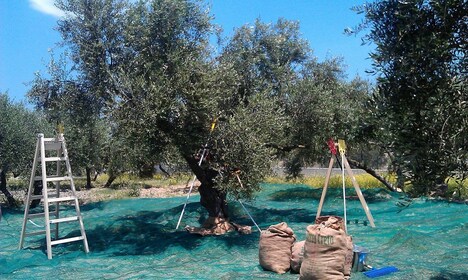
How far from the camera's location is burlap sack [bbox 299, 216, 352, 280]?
691 cm

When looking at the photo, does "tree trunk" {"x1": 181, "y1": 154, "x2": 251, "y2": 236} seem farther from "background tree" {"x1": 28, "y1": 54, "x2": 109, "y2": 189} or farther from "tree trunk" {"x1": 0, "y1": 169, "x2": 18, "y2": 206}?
"tree trunk" {"x1": 0, "y1": 169, "x2": 18, "y2": 206}

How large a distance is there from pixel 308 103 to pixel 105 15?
573cm

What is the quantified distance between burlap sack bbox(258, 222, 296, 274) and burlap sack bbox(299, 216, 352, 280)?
3.52 ft

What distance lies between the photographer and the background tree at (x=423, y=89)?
4.82 m

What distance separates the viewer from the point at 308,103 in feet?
43.7

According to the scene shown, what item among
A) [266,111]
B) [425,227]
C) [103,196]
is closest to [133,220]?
[266,111]

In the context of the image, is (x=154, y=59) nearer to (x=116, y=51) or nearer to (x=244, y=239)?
(x=116, y=51)

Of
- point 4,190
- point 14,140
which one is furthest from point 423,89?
point 4,190

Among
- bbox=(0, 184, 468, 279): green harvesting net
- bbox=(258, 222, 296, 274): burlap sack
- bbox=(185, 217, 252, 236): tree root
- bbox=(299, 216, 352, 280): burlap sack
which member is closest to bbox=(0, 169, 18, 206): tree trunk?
bbox=(0, 184, 468, 279): green harvesting net

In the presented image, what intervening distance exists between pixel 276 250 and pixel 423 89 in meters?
4.03

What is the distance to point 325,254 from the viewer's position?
6941 mm

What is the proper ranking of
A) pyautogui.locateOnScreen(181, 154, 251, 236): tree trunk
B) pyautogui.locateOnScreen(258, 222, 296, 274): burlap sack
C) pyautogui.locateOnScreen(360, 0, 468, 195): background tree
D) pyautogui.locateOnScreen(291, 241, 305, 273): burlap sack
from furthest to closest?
1. pyautogui.locateOnScreen(181, 154, 251, 236): tree trunk
2. pyautogui.locateOnScreen(258, 222, 296, 274): burlap sack
3. pyautogui.locateOnScreen(291, 241, 305, 273): burlap sack
4. pyautogui.locateOnScreen(360, 0, 468, 195): background tree

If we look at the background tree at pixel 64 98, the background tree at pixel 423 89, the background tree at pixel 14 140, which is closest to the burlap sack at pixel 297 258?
the background tree at pixel 423 89

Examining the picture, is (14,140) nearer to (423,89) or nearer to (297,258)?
(297,258)
